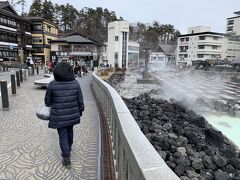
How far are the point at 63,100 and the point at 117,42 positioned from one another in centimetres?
4433

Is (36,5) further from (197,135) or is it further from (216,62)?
(197,135)

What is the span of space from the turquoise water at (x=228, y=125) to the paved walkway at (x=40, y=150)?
25.0 ft

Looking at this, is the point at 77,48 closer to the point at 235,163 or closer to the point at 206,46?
the point at 206,46

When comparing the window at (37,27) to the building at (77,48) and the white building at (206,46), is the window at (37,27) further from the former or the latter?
the white building at (206,46)

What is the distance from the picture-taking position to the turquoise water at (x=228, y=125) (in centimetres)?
1120

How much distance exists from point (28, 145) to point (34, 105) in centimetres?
393

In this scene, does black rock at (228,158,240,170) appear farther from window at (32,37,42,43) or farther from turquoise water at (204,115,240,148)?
window at (32,37,42,43)

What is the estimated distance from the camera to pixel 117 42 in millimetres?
46781

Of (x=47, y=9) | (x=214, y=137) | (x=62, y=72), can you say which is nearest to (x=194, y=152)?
(x=214, y=137)

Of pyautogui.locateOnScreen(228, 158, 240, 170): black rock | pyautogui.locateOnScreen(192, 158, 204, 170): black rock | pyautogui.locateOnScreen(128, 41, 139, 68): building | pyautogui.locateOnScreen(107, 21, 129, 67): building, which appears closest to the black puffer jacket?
pyautogui.locateOnScreen(192, 158, 204, 170): black rock

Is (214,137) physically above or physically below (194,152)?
below

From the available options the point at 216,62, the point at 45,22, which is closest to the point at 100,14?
the point at 45,22

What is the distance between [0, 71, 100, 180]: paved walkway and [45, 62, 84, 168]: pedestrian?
Result: 0.31 meters

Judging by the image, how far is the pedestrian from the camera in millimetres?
3510
